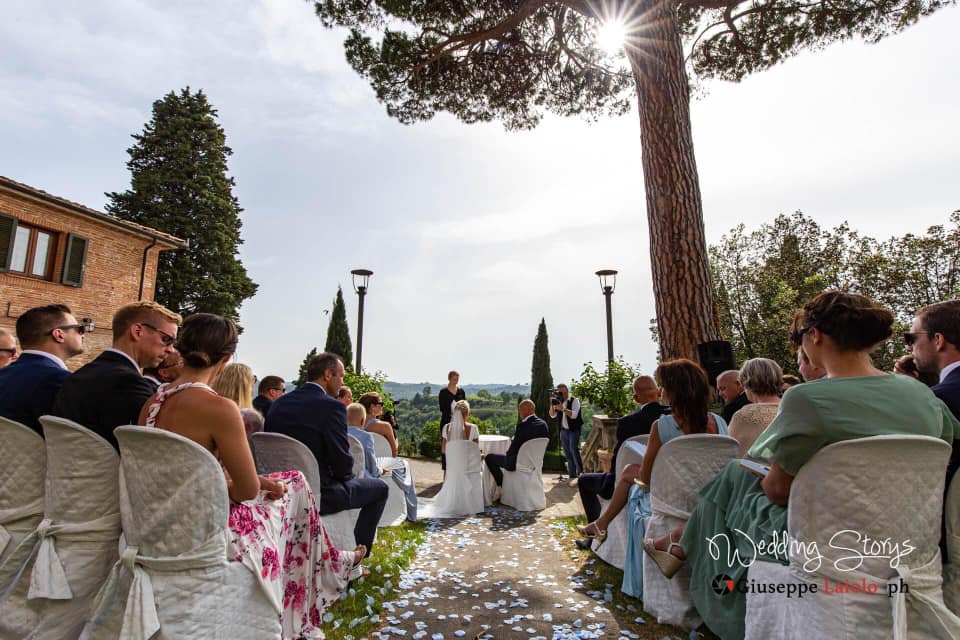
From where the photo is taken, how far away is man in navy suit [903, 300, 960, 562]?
2.26 meters

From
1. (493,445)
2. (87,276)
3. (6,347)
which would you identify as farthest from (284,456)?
(87,276)

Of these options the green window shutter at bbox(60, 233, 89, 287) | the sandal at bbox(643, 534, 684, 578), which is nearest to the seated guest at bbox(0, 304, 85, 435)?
the sandal at bbox(643, 534, 684, 578)

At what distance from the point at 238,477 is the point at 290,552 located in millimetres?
888

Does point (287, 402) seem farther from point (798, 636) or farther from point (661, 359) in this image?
point (661, 359)

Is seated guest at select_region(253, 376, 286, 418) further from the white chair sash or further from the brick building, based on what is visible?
the brick building

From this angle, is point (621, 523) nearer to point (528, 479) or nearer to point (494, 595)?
point (494, 595)

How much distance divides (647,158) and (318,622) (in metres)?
5.15

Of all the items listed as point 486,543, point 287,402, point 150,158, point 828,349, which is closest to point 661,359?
point 486,543

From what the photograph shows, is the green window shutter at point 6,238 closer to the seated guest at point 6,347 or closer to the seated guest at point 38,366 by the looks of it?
the seated guest at point 6,347

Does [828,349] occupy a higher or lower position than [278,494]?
higher

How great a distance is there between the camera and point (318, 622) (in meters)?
2.73

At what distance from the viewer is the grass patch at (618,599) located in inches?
107

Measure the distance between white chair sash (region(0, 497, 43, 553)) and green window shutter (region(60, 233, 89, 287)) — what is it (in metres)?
13.0

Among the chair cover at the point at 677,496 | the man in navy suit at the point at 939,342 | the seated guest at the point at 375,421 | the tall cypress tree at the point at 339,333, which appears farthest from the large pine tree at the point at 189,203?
the man in navy suit at the point at 939,342
